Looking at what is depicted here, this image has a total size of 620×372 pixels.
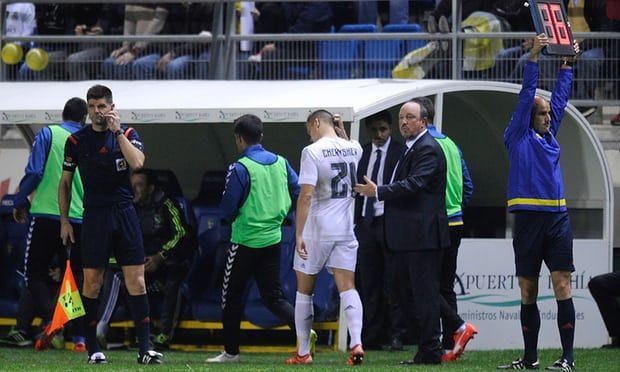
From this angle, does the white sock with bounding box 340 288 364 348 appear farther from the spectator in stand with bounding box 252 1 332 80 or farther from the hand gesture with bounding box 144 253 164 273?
the spectator in stand with bounding box 252 1 332 80

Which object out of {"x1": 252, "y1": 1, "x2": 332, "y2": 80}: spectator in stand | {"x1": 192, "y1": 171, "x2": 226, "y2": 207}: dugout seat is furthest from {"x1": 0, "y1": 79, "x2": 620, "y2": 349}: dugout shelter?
{"x1": 252, "y1": 1, "x2": 332, "y2": 80}: spectator in stand

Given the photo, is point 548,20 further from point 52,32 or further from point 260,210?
point 52,32

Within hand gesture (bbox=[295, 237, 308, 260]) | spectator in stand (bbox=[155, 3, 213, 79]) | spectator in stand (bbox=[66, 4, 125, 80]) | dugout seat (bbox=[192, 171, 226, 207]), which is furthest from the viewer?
spectator in stand (bbox=[66, 4, 125, 80])

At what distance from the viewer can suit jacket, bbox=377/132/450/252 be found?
10.5m

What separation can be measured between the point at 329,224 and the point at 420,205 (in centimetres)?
67

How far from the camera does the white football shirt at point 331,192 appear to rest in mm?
10523

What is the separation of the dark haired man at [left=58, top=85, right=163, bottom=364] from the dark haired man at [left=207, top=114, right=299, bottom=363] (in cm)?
86

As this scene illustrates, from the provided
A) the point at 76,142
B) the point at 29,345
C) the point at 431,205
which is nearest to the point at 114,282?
the point at 29,345

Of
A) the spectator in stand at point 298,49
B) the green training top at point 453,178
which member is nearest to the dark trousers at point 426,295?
the green training top at point 453,178

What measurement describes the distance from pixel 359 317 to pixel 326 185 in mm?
981

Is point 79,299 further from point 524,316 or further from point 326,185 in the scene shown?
point 524,316

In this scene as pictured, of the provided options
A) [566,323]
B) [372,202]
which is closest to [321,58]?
[372,202]

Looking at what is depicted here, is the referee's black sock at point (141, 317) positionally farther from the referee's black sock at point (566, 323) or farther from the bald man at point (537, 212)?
the referee's black sock at point (566, 323)

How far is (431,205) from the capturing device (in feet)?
34.7
